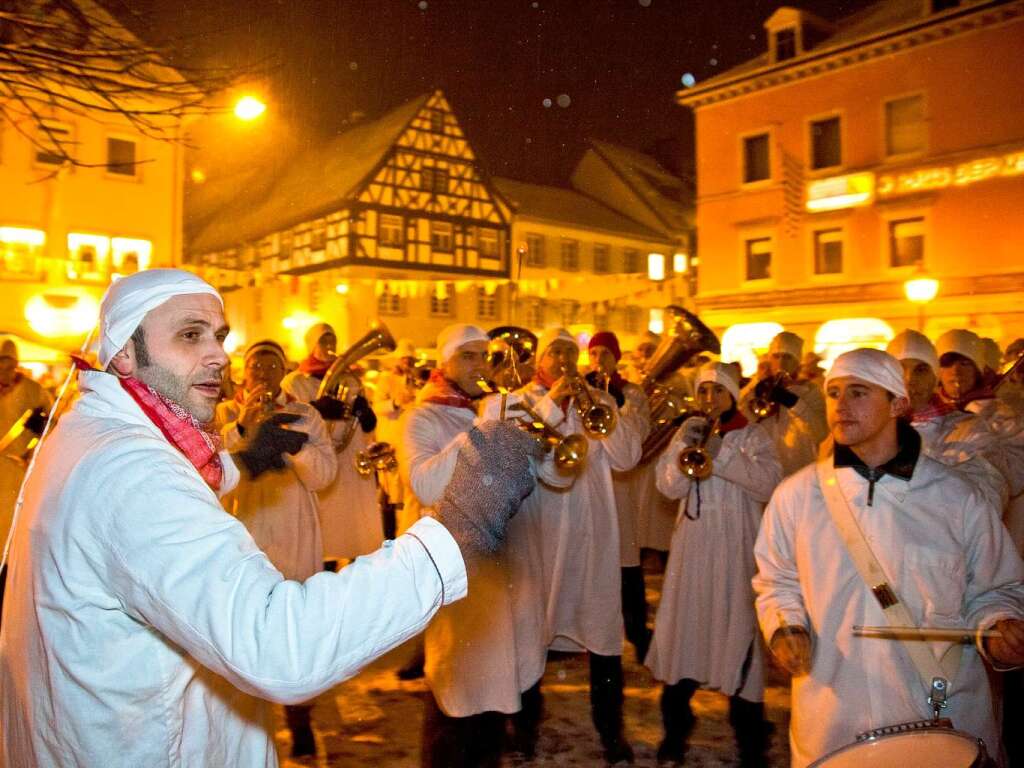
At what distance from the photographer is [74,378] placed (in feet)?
7.74

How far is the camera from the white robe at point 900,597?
10.5ft

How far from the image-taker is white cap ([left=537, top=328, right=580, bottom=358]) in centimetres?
644

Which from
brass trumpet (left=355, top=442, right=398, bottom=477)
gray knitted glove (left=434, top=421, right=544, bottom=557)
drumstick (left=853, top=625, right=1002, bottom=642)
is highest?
gray knitted glove (left=434, top=421, right=544, bottom=557)

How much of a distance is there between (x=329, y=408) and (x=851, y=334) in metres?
20.8

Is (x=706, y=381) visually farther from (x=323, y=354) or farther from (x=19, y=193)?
(x=19, y=193)

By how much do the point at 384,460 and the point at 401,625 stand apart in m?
5.27

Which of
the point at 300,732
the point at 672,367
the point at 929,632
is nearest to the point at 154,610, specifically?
the point at 929,632

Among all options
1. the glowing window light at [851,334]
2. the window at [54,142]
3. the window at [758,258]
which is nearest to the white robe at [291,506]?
the window at [54,142]

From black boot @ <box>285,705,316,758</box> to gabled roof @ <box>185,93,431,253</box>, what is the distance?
31136 mm

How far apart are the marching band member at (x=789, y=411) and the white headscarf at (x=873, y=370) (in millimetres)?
2733

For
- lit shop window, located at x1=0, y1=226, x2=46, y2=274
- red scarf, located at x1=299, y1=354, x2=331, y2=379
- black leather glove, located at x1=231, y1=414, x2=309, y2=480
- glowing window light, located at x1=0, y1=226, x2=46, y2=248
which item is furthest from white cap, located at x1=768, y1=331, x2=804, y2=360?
glowing window light, located at x1=0, y1=226, x2=46, y2=248

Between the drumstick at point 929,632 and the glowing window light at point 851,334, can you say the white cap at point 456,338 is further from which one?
the glowing window light at point 851,334

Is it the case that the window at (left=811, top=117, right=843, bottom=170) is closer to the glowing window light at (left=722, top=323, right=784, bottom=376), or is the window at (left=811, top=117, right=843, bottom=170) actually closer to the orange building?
the orange building

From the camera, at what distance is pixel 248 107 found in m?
6.37
